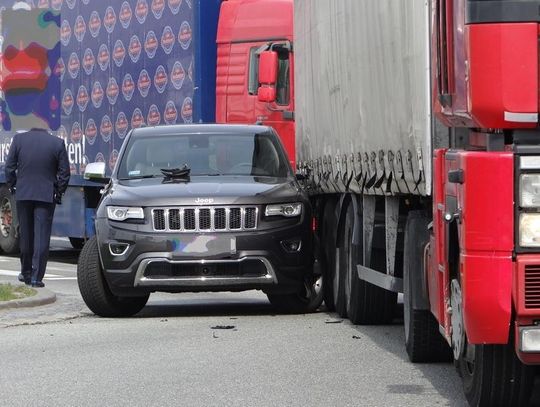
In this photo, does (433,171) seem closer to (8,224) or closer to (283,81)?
(283,81)

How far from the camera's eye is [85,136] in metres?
23.7

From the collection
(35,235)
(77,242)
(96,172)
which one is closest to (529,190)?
(96,172)

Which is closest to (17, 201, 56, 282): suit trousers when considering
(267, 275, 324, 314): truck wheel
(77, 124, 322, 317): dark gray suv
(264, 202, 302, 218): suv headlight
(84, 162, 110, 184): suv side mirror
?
(84, 162, 110, 184): suv side mirror

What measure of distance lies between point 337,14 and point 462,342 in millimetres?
5977

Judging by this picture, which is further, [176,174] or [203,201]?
[176,174]


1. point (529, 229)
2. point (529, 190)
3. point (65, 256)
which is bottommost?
point (65, 256)

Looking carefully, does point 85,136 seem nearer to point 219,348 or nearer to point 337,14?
point 337,14

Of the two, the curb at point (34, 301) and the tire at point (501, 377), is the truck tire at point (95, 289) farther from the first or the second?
the tire at point (501, 377)

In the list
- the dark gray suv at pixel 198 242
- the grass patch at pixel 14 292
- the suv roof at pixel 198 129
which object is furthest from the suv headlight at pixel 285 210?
the grass patch at pixel 14 292

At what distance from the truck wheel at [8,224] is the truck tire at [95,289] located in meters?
10.9

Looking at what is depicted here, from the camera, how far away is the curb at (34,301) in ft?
49.5

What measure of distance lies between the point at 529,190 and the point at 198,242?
6.79 metres

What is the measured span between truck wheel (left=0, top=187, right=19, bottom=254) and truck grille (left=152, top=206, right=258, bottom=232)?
11.6 m

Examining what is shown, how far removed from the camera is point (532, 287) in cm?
742
